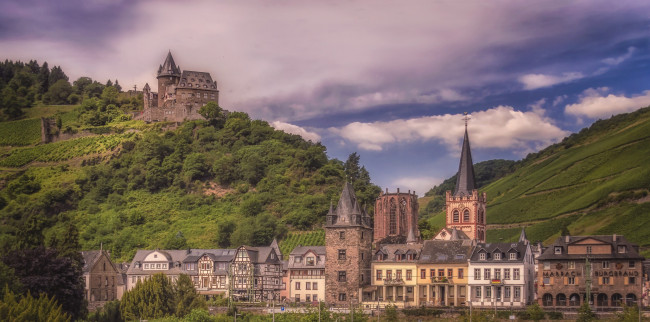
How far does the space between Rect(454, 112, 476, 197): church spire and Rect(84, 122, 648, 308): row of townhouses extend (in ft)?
22.4

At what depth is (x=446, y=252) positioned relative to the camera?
81.2 metres

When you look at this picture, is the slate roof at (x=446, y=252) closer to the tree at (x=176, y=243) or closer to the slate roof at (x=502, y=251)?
the slate roof at (x=502, y=251)

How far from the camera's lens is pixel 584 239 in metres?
75.0

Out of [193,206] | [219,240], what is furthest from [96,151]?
[219,240]

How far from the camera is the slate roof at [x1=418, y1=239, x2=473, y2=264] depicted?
3155 inches

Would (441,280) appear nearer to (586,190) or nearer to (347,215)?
(347,215)

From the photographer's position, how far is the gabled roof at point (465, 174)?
351 ft

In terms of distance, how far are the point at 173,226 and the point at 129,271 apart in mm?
20335

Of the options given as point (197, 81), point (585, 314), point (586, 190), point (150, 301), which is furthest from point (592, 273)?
point (197, 81)

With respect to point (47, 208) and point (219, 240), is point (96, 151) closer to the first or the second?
point (47, 208)

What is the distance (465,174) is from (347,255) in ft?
102

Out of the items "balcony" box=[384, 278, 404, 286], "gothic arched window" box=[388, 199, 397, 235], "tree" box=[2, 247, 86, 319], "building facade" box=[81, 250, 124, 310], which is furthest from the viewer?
"gothic arched window" box=[388, 199, 397, 235]

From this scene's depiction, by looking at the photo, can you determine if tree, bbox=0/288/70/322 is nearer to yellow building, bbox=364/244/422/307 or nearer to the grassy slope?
yellow building, bbox=364/244/422/307

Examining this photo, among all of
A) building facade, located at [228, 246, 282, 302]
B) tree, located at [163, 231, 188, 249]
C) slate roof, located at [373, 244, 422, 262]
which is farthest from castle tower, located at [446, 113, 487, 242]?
tree, located at [163, 231, 188, 249]
